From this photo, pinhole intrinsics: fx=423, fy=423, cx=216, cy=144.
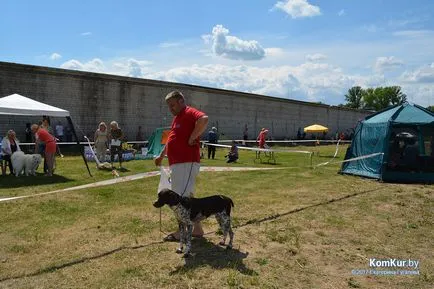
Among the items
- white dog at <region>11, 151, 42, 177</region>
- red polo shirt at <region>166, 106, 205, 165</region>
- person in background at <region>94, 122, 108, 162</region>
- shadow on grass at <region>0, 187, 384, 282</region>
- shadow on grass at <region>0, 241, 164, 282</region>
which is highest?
red polo shirt at <region>166, 106, 205, 165</region>

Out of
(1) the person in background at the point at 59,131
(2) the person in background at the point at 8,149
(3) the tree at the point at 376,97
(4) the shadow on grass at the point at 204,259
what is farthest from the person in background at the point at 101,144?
(3) the tree at the point at 376,97

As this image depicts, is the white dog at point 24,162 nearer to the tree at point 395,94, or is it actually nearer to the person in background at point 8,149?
the person in background at point 8,149

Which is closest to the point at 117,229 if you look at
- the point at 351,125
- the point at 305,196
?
the point at 305,196

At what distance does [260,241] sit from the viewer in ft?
18.9

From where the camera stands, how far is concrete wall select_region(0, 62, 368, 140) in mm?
20188

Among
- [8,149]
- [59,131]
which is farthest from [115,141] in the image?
[59,131]

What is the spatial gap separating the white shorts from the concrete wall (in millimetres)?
16958

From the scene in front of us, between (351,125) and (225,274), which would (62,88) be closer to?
(225,274)

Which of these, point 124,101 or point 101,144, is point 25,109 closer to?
point 101,144

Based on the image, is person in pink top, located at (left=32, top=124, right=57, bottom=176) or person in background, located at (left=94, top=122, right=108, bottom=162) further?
person in background, located at (left=94, top=122, right=108, bottom=162)

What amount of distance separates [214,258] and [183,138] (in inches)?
58.3

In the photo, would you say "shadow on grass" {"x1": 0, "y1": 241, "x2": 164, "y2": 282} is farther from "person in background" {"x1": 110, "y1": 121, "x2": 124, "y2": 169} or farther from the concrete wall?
the concrete wall

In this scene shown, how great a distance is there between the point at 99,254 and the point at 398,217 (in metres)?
5.16

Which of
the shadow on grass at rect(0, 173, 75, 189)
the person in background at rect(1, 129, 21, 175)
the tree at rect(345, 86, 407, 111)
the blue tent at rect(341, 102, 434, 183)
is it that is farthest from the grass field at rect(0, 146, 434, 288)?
the tree at rect(345, 86, 407, 111)
